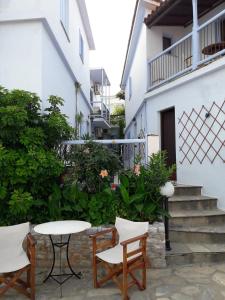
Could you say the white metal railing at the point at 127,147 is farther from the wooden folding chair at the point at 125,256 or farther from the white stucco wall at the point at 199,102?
the white stucco wall at the point at 199,102

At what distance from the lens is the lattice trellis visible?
6.67m

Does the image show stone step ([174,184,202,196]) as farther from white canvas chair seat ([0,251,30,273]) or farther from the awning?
the awning

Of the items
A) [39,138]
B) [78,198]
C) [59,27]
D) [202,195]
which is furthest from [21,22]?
[202,195]

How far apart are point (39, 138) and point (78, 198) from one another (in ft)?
4.19

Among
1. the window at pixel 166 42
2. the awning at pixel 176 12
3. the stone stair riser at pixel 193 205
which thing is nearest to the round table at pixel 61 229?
the stone stair riser at pixel 193 205

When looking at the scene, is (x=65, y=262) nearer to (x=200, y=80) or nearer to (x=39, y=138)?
(x=39, y=138)

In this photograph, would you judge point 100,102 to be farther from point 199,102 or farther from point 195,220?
point 195,220

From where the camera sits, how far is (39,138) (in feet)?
16.6

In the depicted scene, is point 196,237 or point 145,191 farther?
point 196,237

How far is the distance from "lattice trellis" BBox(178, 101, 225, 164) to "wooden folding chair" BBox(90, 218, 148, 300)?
331cm

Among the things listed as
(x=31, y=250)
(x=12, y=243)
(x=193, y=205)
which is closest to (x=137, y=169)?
(x=193, y=205)

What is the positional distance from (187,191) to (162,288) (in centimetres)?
343

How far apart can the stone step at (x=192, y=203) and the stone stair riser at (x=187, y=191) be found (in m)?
0.45

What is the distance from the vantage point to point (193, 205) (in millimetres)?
6535
